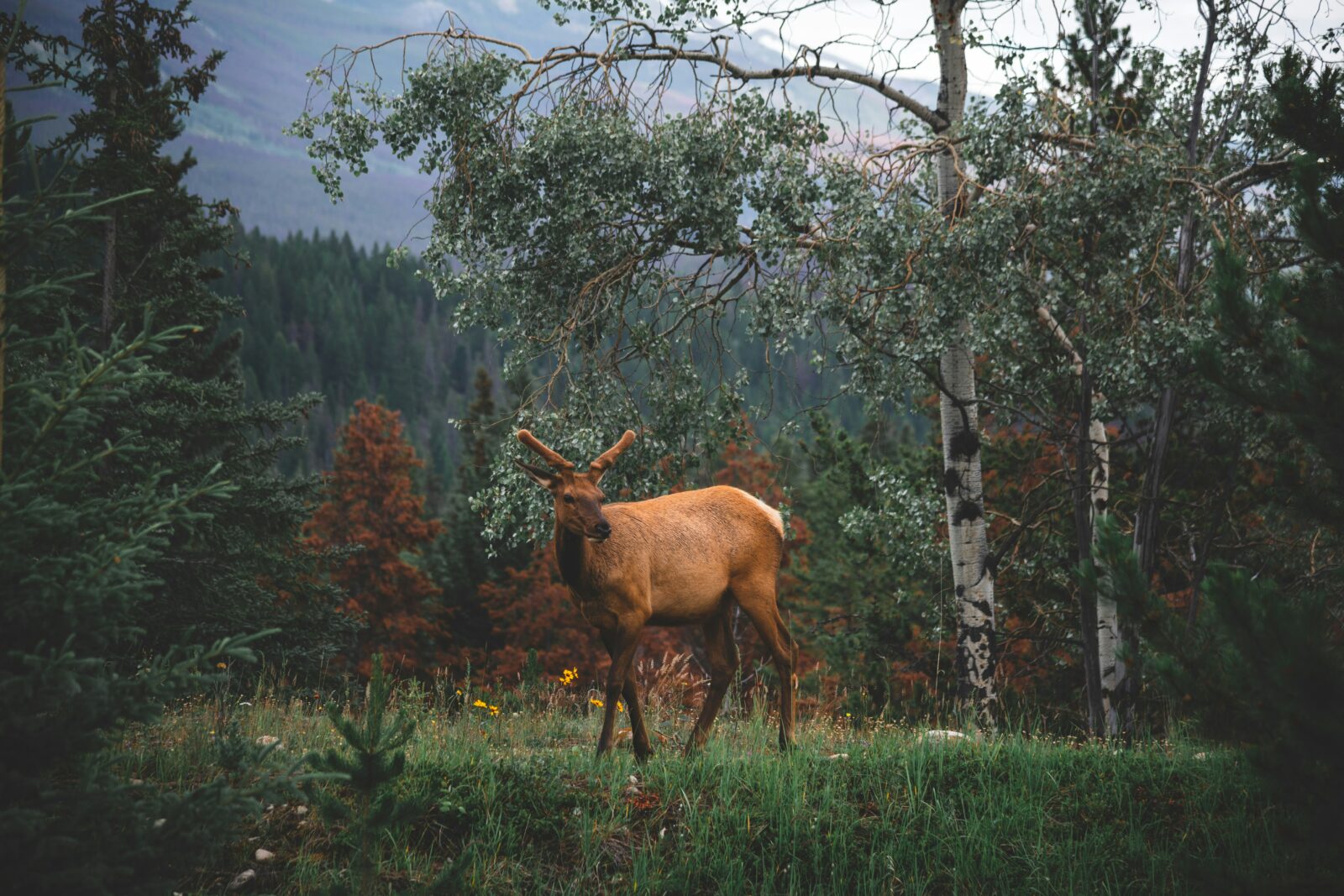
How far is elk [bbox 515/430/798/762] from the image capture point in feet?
A: 21.0

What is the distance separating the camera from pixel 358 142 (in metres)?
10.6

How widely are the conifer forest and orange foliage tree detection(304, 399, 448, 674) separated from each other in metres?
12.0

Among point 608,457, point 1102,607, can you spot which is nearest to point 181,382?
point 608,457

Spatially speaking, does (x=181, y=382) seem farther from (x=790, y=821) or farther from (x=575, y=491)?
(x=790, y=821)

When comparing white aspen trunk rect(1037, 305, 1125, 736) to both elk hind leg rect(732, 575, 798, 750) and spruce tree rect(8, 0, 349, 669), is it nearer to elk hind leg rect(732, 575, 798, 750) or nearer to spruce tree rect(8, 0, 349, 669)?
elk hind leg rect(732, 575, 798, 750)

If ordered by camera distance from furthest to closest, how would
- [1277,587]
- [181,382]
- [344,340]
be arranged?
[344,340] → [181,382] → [1277,587]

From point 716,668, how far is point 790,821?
180cm

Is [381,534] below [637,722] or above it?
above

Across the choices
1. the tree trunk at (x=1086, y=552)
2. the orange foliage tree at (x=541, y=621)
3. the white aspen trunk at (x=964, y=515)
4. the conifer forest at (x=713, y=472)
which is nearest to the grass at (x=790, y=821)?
the conifer forest at (x=713, y=472)

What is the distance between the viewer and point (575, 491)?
6.28m

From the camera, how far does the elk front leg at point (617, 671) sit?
637 cm

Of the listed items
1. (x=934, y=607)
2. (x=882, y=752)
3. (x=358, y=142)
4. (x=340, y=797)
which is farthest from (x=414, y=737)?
(x=934, y=607)

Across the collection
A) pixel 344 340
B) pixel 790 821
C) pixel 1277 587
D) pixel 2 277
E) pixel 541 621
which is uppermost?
pixel 344 340

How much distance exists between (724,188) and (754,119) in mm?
958
